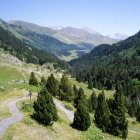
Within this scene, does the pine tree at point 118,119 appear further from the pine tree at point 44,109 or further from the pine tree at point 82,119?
the pine tree at point 44,109

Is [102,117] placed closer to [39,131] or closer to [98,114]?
[98,114]

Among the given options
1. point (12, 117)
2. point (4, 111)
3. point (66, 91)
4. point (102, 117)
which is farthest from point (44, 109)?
point (66, 91)

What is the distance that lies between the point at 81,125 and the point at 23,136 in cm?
1769

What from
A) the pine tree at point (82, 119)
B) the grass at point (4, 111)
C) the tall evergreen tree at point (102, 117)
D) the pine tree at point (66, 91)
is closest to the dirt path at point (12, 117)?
the grass at point (4, 111)

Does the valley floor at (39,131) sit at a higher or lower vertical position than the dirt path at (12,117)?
lower

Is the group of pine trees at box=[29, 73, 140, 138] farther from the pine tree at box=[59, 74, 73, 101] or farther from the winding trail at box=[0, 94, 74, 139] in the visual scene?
the pine tree at box=[59, 74, 73, 101]

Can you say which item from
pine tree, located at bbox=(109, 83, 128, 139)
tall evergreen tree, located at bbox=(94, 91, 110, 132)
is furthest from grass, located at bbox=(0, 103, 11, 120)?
pine tree, located at bbox=(109, 83, 128, 139)

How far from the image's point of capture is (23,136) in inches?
1939

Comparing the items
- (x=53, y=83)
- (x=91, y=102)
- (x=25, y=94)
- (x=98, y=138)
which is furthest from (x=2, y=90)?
(x=91, y=102)

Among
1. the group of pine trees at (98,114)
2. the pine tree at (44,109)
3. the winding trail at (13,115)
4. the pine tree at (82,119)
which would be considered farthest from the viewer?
A: the pine tree at (82,119)

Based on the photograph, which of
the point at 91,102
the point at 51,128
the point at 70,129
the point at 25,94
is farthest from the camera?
the point at 91,102

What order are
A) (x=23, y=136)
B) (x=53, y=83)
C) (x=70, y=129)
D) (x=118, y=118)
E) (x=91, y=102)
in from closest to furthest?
(x=23, y=136)
(x=70, y=129)
(x=118, y=118)
(x=53, y=83)
(x=91, y=102)

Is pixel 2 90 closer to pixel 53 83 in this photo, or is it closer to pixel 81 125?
pixel 53 83

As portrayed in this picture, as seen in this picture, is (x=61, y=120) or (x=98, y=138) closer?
(x=98, y=138)
